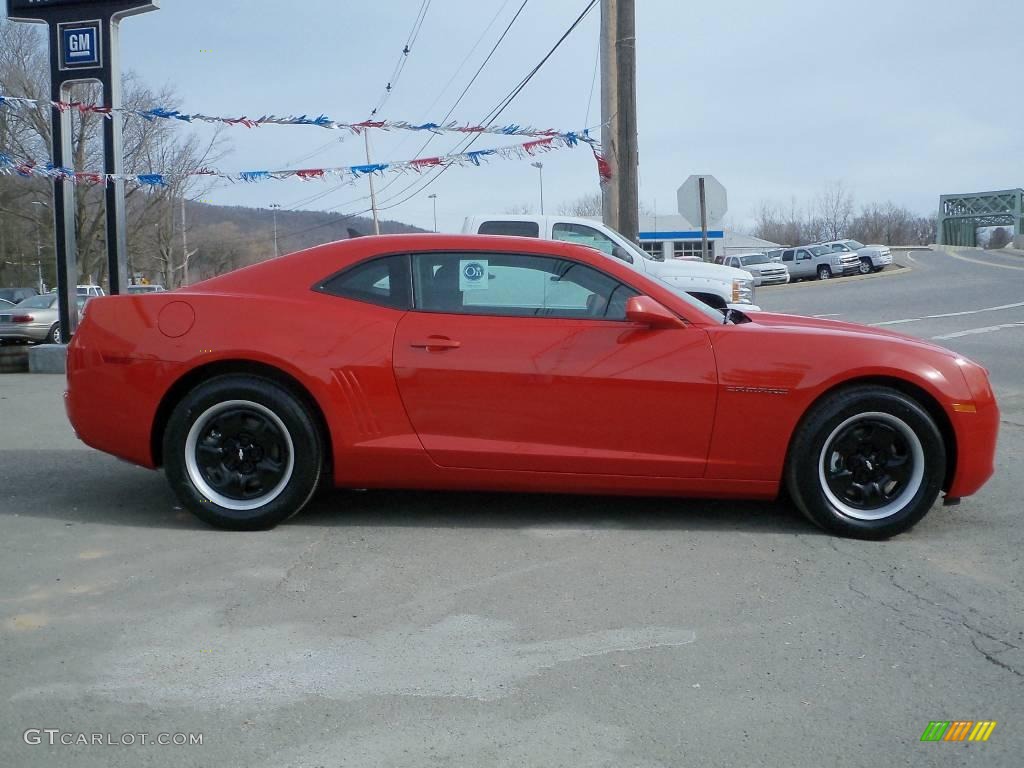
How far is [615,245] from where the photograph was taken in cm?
1199

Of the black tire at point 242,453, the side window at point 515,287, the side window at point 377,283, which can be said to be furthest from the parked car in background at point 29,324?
the side window at point 515,287

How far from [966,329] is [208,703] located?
16906 mm

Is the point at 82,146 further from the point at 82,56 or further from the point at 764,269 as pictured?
the point at 764,269

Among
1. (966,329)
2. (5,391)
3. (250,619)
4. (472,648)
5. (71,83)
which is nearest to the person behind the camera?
(472,648)

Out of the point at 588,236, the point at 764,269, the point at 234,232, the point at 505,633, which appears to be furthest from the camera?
the point at 234,232

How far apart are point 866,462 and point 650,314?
1270mm

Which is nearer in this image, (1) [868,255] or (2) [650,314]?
(2) [650,314]

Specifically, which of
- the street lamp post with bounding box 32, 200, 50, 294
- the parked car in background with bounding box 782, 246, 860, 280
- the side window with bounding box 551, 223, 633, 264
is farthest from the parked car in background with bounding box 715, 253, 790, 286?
the side window with bounding box 551, 223, 633, 264

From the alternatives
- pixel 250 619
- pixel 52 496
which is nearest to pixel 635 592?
pixel 250 619

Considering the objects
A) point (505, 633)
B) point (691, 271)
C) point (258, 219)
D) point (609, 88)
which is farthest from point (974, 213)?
point (505, 633)

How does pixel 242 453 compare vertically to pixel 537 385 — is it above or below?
below

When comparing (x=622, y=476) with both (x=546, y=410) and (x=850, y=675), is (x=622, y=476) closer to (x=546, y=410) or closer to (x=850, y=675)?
(x=546, y=410)

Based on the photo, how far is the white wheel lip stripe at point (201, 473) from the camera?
480 centimetres

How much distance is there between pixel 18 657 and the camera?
11.0 feet
